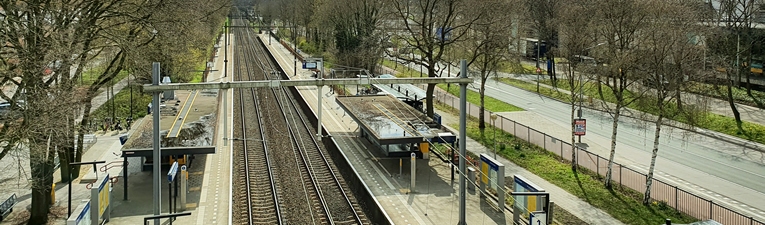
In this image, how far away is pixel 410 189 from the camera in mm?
22156

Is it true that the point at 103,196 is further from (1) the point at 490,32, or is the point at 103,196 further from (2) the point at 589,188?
(1) the point at 490,32

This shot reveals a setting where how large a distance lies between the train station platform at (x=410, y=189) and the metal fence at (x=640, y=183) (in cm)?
562

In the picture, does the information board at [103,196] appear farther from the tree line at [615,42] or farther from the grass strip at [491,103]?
the grass strip at [491,103]

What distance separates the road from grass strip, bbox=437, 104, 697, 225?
2.68 metres

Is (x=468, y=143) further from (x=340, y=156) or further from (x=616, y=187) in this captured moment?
(x=616, y=187)

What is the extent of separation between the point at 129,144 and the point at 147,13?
16.4ft

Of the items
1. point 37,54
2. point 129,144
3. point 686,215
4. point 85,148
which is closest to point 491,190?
point 686,215

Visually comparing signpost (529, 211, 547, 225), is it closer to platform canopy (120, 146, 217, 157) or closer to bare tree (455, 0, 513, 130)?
platform canopy (120, 146, 217, 157)

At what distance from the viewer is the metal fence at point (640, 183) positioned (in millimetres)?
18688

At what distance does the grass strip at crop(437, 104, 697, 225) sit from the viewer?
19.8 metres

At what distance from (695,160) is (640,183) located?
647 cm

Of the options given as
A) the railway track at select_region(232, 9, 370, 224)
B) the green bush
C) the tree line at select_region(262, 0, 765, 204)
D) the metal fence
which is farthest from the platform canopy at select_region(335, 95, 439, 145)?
the metal fence

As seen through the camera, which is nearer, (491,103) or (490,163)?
(490,163)

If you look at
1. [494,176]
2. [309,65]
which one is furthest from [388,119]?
[309,65]
